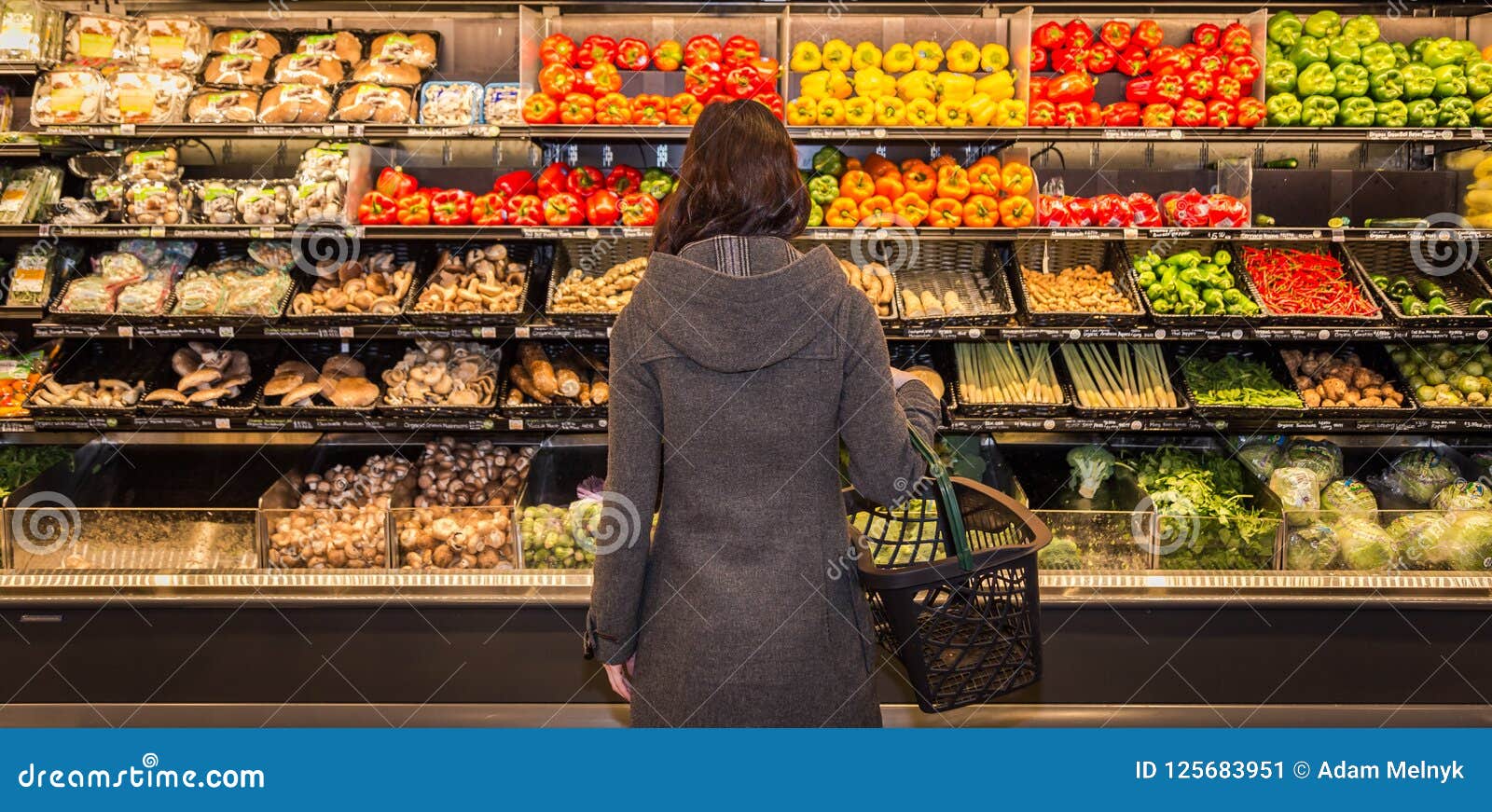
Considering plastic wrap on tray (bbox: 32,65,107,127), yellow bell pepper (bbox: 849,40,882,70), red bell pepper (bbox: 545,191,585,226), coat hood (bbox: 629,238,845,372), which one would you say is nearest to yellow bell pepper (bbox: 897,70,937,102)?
yellow bell pepper (bbox: 849,40,882,70)

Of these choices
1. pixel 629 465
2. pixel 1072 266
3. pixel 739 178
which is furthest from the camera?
pixel 1072 266

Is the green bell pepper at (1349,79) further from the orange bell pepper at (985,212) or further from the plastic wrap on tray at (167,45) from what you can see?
the plastic wrap on tray at (167,45)

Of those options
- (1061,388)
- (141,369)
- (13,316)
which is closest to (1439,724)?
(1061,388)

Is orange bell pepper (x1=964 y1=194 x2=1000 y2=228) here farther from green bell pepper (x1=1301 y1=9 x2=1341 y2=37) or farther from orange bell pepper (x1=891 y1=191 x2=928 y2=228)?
green bell pepper (x1=1301 y1=9 x2=1341 y2=37)

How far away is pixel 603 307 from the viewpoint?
13.5ft

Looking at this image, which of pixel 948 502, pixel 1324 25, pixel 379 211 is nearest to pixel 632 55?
pixel 379 211

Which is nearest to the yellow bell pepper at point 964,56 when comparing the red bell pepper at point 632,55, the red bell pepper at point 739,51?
the red bell pepper at point 739,51

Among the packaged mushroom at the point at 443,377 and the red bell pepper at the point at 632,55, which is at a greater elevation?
the red bell pepper at the point at 632,55

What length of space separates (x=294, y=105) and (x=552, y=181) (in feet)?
3.32

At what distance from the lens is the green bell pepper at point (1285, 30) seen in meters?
4.36

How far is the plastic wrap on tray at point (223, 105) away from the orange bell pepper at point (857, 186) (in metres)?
2.32

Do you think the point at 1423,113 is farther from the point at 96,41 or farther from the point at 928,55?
the point at 96,41

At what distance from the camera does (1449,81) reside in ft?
13.6

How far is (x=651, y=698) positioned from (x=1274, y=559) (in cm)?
277
